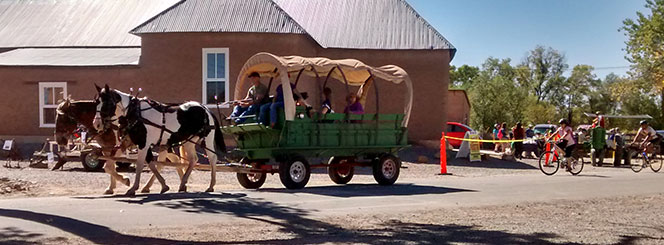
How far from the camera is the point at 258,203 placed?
13.3 m

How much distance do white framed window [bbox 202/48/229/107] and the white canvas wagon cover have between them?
9.68 m

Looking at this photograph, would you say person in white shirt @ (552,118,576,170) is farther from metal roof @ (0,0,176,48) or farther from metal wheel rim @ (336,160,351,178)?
metal roof @ (0,0,176,48)

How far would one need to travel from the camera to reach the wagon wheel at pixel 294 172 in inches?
631

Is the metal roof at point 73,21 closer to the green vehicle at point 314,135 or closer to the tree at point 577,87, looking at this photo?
the green vehicle at point 314,135

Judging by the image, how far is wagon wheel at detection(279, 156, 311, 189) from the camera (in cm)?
1603

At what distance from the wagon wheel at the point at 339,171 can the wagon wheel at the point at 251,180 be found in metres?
1.56

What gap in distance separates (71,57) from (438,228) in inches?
864

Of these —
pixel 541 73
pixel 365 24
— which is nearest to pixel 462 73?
pixel 541 73

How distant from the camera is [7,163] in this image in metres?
23.5

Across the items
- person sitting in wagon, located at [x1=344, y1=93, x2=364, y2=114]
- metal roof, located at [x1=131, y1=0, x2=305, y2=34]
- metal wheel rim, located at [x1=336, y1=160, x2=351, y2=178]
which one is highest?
metal roof, located at [x1=131, y1=0, x2=305, y2=34]

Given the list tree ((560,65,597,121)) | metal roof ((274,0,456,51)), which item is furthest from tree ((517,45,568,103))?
metal roof ((274,0,456,51))

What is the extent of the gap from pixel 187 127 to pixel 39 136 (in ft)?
49.8

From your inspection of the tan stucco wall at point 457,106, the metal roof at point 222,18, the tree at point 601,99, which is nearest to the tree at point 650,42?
the tan stucco wall at point 457,106

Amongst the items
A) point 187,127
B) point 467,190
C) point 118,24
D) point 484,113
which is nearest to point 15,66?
point 118,24
